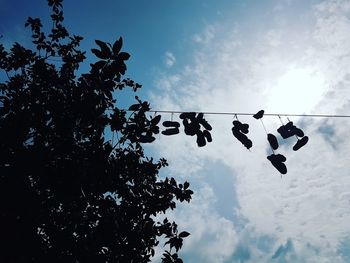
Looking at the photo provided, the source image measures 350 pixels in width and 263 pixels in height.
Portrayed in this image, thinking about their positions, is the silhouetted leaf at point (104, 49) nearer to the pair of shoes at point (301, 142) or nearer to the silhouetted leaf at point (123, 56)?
the silhouetted leaf at point (123, 56)

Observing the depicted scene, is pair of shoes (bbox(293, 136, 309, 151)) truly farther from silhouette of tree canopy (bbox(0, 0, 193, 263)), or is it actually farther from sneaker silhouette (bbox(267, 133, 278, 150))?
silhouette of tree canopy (bbox(0, 0, 193, 263))

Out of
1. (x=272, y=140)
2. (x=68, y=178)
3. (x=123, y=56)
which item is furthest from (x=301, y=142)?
(x=68, y=178)

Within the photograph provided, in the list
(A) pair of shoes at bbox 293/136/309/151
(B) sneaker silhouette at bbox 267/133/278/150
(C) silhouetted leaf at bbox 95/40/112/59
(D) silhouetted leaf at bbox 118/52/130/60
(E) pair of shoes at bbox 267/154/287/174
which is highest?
(D) silhouetted leaf at bbox 118/52/130/60

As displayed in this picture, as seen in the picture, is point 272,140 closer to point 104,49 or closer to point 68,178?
point 104,49

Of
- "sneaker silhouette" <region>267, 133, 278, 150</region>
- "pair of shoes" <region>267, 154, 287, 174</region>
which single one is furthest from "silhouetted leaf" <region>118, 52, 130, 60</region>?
"pair of shoes" <region>267, 154, 287, 174</region>

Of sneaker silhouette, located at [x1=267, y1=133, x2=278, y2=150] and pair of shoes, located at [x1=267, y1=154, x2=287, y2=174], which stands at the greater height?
sneaker silhouette, located at [x1=267, y1=133, x2=278, y2=150]

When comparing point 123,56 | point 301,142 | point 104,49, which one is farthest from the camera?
point 123,56

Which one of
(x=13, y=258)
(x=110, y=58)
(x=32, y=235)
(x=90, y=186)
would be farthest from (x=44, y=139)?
(x=110, y=58)

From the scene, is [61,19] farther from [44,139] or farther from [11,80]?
[44,139]

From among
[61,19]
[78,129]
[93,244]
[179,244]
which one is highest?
[61,19]

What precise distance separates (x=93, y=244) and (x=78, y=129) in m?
2.03

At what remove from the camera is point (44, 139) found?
456 cm

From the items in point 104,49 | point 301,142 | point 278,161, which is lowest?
point 278,161

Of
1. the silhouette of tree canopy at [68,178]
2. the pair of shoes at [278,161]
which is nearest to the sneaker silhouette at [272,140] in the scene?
the pair of shoes at [278,161]
